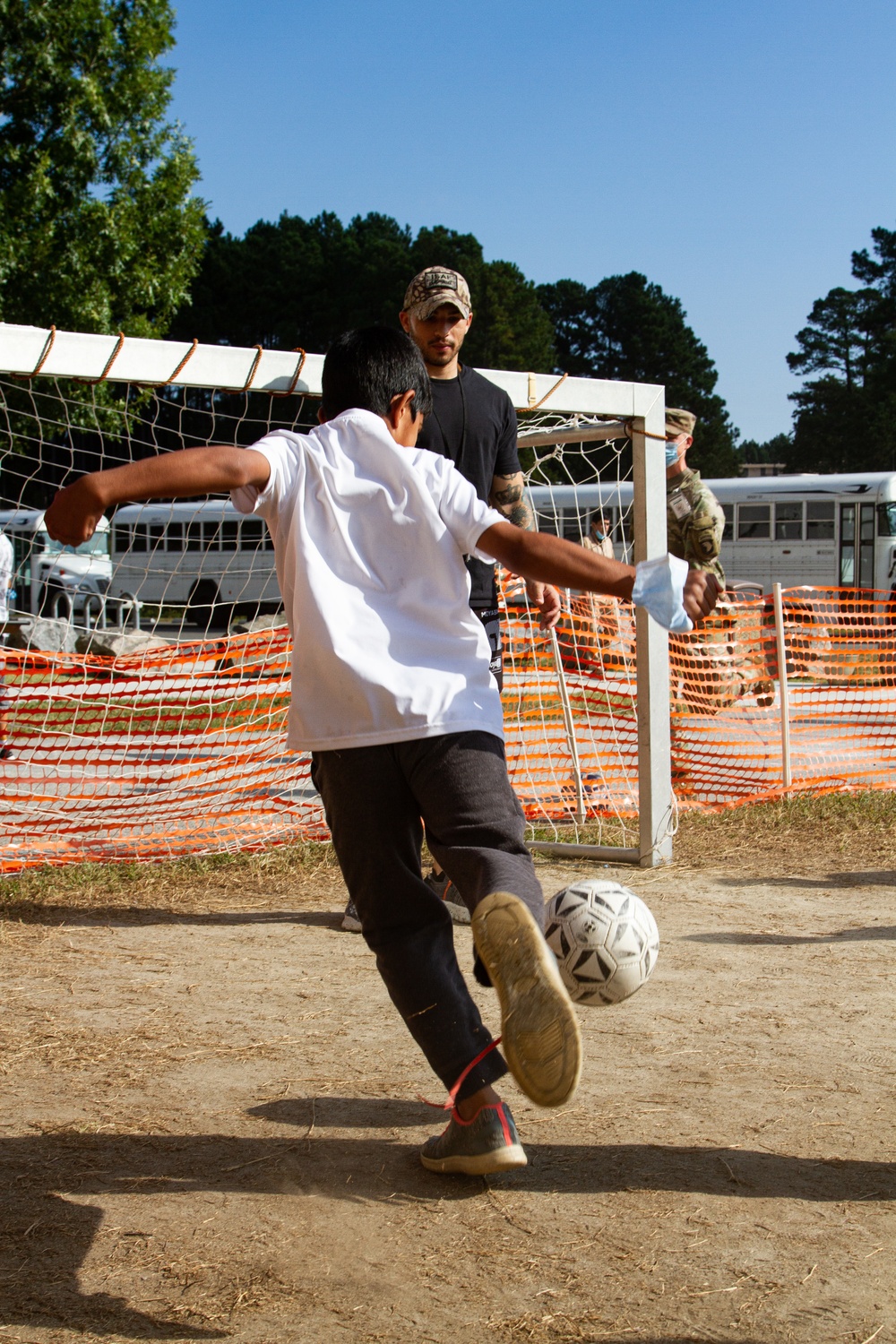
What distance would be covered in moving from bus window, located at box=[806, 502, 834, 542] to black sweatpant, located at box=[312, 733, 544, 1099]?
25.6 m

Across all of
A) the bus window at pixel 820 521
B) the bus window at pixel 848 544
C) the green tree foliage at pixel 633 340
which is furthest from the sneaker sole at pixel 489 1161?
the green tree foliage at pixel 633 340

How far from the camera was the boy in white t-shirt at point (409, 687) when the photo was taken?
100 inches

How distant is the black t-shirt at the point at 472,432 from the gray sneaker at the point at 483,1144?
199 cm

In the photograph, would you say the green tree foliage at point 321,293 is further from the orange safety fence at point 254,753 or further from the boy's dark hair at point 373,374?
the boy's dark hair at point 373,374

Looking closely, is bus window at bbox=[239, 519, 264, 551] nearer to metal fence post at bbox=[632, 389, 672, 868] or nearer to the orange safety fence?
the orange safety fence

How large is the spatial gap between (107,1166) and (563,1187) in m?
1.03

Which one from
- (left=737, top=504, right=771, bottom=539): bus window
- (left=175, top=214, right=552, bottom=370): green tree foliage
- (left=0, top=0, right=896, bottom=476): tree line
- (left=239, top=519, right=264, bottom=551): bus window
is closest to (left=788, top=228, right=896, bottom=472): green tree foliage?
(left=0, top=0, right=896, bottom=476): tree line

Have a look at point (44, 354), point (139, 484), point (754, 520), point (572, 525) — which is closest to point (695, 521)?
point (44, 354)

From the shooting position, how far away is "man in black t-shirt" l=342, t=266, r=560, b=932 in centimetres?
430

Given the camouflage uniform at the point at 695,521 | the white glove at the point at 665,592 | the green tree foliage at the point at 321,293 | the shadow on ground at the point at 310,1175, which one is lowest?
the shadow on ground at the point at 310,1175

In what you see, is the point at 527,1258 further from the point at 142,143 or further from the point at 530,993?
the point at 142,143

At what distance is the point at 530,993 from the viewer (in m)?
2.20

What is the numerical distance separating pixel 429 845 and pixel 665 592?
75 cm

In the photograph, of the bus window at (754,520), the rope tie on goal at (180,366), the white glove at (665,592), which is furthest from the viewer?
the bus window at (754,520)
